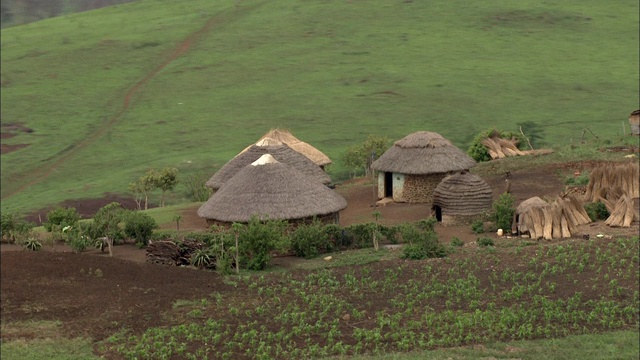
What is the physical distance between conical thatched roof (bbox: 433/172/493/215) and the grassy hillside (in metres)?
26.9

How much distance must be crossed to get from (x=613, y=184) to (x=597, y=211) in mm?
1814

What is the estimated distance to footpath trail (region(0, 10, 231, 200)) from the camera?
70.7 m

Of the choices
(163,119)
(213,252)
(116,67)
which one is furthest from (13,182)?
(213,252)

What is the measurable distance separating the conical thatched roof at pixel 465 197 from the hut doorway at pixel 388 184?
308 inches

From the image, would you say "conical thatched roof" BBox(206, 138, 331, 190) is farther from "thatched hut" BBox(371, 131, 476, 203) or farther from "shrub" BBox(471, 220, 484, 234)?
"shrub" BBox(471, 220, 484, 234)

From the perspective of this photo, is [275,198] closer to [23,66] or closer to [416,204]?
[416,204]

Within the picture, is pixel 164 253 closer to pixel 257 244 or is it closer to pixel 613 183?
pixel 257 244

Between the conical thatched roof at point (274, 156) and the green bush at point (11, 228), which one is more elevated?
the conical thatched roof at point (274, 156)

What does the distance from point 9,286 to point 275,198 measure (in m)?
10.8

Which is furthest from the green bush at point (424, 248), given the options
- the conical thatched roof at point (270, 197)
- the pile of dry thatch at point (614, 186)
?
the pile of dry thatch at point (614, 186)

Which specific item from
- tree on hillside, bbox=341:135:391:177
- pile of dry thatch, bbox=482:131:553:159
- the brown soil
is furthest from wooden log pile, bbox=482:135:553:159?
the brown soil

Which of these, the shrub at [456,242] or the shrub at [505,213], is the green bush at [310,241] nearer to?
the shrub at [456,242]

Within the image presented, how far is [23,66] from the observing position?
98.5 metres

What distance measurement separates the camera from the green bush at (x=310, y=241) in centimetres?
3356
